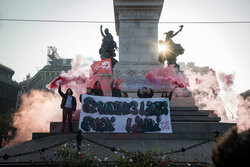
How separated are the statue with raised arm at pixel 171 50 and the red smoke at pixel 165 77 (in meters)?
2.29

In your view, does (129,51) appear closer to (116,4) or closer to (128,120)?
(116,4)

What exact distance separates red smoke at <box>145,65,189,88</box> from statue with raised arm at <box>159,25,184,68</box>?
2.29 metres

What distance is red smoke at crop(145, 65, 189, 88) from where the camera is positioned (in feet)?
44.2

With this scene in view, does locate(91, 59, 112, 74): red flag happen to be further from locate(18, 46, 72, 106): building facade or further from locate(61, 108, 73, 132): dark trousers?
locate(18, 46, 72, 106): building facade

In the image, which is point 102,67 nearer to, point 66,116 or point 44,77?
point 66,116

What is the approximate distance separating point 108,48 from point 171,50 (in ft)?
18.0

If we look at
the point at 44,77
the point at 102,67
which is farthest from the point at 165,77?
the point at 44,77

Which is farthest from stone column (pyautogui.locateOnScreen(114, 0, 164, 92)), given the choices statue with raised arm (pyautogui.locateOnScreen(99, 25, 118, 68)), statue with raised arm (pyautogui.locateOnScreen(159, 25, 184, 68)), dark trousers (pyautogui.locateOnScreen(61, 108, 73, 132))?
dark trousers (pyautogui.locateOnScreen(61, 108, 73, 132))

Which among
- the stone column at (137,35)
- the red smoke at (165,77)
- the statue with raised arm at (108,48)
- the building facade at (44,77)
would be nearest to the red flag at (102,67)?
the stone column at (137,35)

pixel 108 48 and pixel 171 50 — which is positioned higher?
pixel 108 48

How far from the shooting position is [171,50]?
16.7 m

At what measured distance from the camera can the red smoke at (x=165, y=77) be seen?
13469mm

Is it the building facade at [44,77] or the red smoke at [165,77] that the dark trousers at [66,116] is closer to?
the red smoke at [165,77]

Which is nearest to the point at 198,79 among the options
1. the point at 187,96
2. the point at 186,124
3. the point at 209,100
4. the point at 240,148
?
the point at 187,96
